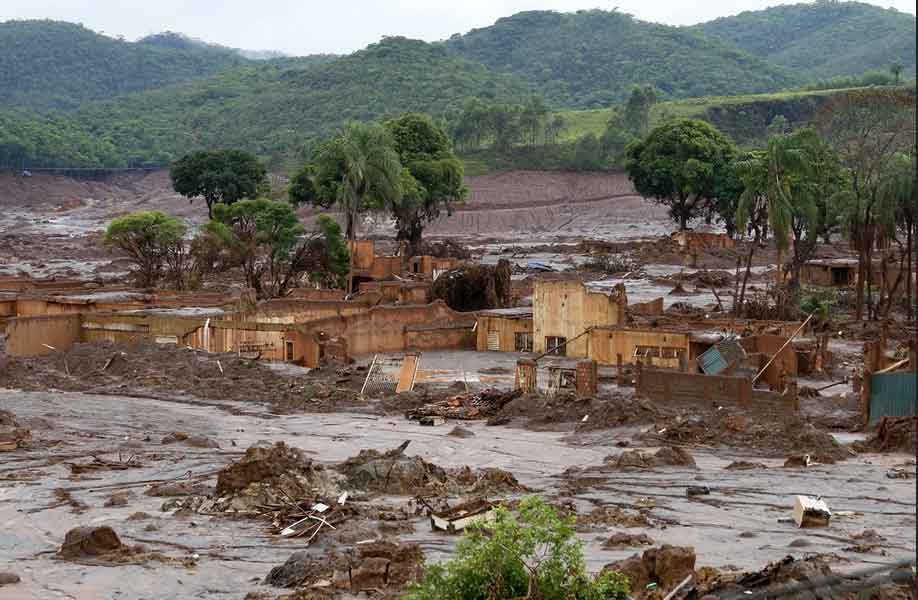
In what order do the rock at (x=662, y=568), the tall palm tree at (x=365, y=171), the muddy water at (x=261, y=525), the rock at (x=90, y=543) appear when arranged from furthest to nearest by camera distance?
1. the tall palm tree at (x=365, y=171)
2. the rock at (x=90, y=543)
3. the muddy water at (x=261, y=525)
4. the rock at (x=662, y=568)

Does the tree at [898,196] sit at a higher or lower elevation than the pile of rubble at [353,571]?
higher

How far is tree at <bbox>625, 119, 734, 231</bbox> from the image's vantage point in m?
77.7

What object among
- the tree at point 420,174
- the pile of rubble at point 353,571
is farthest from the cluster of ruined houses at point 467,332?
the tree at point 420,174

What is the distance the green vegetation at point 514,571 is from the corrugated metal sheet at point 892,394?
14.3 metres

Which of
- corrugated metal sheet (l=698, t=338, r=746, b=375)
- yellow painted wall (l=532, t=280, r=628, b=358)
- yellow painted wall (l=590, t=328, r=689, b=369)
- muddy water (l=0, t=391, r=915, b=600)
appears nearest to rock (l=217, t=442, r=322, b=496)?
muddy water (l=0, t=391, r=915, b=600)

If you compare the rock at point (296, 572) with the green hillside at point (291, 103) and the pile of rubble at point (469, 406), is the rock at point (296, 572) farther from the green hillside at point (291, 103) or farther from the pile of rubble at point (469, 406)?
the green hillside at point (291, 103)

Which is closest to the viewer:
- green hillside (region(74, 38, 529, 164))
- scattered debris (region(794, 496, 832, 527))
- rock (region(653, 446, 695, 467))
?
scattered debris (region(794, 496, 832, 527))

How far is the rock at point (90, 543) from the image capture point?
16516 millimetres

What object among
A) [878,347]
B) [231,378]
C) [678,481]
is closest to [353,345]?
[231,378]

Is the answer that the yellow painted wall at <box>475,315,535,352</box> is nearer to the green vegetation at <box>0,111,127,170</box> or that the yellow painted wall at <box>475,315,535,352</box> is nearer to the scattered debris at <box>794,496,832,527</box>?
the scattered debris at <box>794,496,832,527</box>

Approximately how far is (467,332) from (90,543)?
2526 centimetres

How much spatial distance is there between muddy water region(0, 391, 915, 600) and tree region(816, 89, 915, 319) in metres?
24.2

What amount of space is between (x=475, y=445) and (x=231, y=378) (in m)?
10.2

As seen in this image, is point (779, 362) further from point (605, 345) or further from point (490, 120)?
point (490, 120)
